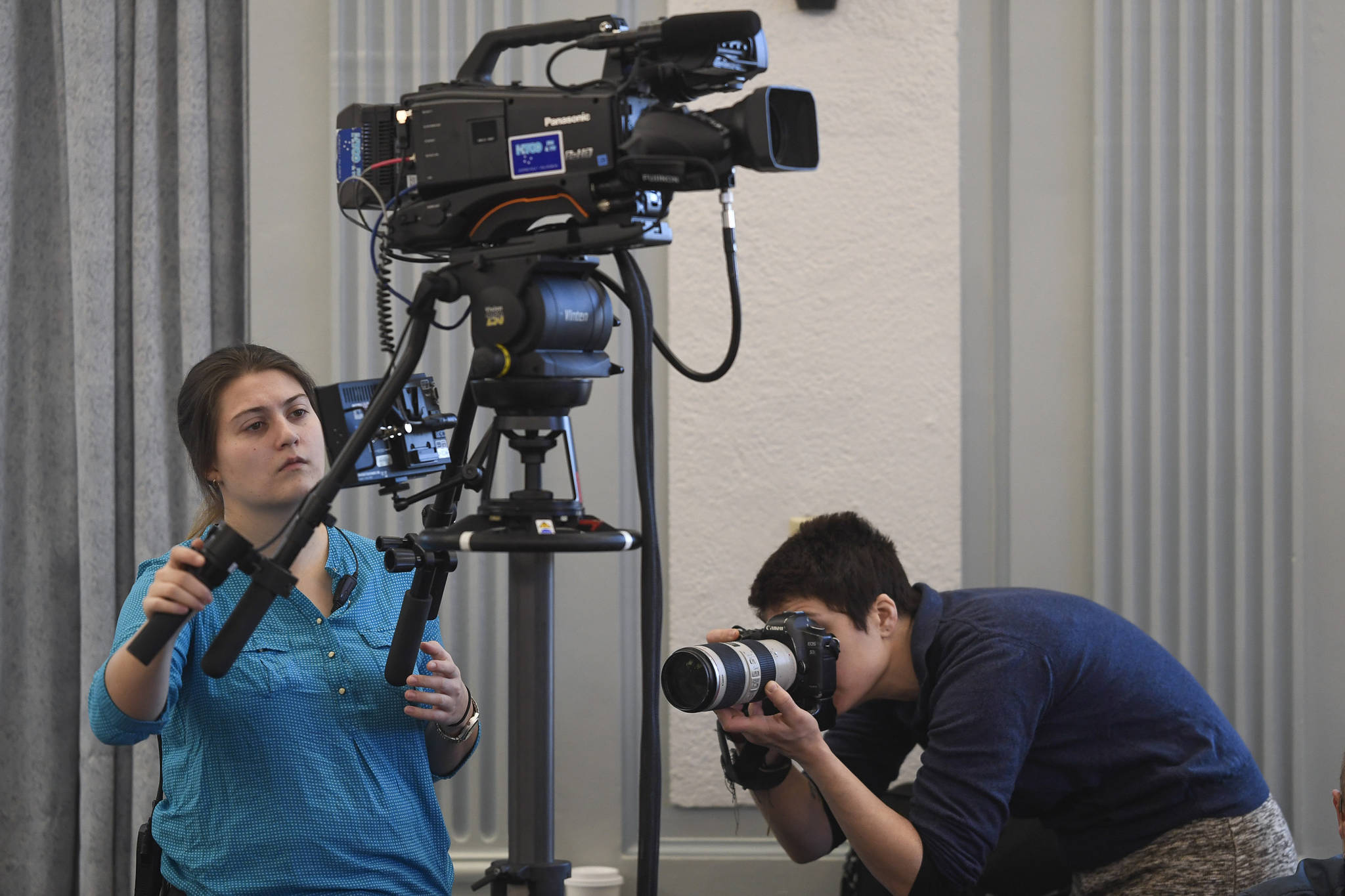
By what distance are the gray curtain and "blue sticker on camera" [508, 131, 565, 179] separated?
59.9 inches

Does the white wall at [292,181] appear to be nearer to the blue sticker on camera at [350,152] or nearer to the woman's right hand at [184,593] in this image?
the blue sticker on camera at [350,152]

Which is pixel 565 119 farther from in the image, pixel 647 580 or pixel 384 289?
pixel 647 580

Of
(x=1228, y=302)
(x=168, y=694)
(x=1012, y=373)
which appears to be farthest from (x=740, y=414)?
(x=168, y=694)

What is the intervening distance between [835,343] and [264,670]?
1.26 meters

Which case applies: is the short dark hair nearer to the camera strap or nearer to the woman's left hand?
the camera strap

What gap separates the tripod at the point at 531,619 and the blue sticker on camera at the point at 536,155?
16 cm

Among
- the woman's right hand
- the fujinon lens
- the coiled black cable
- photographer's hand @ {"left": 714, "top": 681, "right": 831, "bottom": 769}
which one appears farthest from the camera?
photographer's hand @ {"left": 714, "top": 681, "right": 831, "bottom": 769}

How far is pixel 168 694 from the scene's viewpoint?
1306 mm

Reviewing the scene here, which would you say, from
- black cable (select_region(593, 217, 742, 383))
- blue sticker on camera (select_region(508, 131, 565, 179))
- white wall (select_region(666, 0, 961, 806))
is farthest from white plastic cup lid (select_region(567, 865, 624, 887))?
blue sticker on camera (select_region(508, 131, 565, 179))

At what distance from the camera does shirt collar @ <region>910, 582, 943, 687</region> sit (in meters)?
1.46

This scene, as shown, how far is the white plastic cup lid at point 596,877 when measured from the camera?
221 centimetres

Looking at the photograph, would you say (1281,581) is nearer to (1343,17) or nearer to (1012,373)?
(1012,373)

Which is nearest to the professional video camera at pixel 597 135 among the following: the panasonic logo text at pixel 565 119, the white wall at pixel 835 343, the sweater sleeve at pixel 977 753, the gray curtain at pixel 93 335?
the panasonic logo text at pixel 565 119

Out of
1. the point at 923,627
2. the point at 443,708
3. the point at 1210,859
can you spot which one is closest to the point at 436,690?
the point at 443,708
